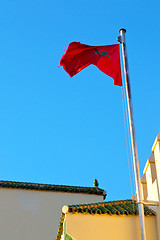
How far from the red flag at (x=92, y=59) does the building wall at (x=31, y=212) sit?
636cm

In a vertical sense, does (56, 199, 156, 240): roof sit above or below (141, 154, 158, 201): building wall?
below

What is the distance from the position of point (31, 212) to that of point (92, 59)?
6.70m

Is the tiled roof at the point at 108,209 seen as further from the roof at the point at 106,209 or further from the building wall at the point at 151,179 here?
the building wall at the point at 151,179

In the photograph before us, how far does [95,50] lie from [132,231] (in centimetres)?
364

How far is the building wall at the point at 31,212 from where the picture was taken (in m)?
12.8

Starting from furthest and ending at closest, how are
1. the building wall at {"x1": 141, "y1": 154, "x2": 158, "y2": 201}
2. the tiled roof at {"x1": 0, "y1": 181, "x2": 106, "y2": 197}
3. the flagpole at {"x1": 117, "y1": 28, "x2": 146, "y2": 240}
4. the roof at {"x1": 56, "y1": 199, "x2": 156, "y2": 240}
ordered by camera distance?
the tiled roof at {"x1": 0, "y1": 181, "x2": 106, "y2": 197}, the building wall at {"x1": 141, "y1": 154, "x2": 158, "y2": 201}, the roof at {"x1": 56, "y1": 199, "x2": 156, "y2": 240}, the flagpole at {"x1": 117, "y1": 28, "x2": 146, "y2": 240}

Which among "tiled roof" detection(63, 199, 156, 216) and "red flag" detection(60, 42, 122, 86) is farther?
"red flag" detection(60, 42, 122, 86)

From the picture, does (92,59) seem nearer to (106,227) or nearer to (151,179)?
(151,179)

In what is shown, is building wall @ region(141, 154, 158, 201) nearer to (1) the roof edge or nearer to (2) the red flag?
(2) the red flag

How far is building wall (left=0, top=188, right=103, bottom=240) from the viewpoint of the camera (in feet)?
42.0

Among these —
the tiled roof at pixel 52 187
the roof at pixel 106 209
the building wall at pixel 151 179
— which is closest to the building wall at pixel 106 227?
the roof at pixel 106 209

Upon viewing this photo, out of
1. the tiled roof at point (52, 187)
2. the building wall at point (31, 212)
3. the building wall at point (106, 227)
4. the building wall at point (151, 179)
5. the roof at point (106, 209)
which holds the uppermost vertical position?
the tiled roof at point (52, 187)

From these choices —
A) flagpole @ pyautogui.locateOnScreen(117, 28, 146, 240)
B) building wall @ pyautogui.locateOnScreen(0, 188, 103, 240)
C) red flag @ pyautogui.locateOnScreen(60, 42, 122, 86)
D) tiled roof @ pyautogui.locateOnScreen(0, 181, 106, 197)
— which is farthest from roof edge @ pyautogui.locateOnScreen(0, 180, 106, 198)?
flagpole @ pyautogui.locateOnScreen(117, 28, 146, 240)

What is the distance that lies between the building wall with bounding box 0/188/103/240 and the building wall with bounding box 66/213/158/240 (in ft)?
19.8
